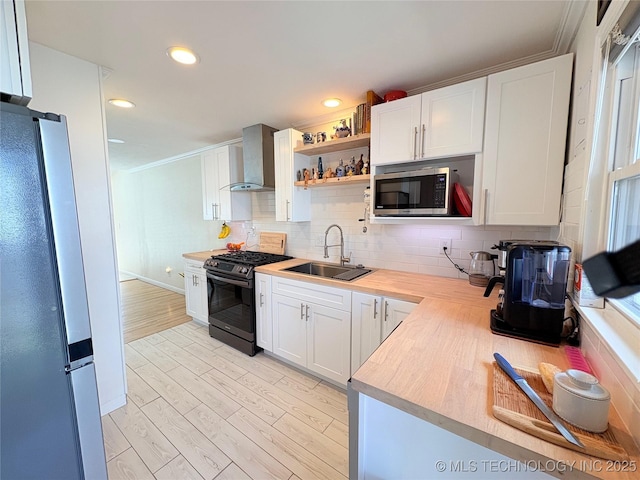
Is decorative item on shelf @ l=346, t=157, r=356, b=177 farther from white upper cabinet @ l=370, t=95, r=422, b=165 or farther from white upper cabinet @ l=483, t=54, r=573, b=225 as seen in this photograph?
white upper cabinet @ l=483, t=54, r=573, b=225

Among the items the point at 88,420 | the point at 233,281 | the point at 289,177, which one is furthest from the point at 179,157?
the point at 88,420

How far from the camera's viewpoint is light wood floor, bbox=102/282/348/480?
147cm

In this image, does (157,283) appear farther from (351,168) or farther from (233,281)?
(351,168)

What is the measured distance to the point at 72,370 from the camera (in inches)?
35.2

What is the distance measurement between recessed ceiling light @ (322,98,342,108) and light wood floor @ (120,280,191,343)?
10.6 ft

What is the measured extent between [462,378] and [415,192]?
4.28ft

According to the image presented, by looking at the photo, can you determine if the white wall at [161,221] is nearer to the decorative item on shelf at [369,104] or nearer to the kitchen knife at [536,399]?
the decorative item on shelf at [369,104]

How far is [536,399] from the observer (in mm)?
708

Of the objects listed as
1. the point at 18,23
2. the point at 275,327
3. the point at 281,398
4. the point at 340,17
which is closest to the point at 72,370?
the point at 18,23

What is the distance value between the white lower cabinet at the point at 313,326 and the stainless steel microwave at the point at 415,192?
0.74 m

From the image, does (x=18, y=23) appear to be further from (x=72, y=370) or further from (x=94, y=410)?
(x=94, y=410)

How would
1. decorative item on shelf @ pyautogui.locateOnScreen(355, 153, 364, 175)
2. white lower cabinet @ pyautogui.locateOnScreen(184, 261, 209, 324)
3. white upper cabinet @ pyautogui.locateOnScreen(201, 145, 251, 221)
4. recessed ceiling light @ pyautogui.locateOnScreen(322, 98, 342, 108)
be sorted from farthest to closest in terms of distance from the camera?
white upper cabinet @ pyautogui.locateOnScreen(201, 145, 251, 221) < white lower cabinet @ pyautogui.locateOnScreen(184, 261, 209, 324) < decorative item on shelf @ pyautogui.locateOnScreen(355, 153, 364, 175) < recessed ceiling light @ pyautogui.locateOnScreen(322, 98, 342, 108)

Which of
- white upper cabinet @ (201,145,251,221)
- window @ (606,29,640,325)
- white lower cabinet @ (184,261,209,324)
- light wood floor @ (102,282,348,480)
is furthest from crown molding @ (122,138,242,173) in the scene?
window @ (606,29,640,325)

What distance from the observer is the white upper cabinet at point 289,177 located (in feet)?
8.69
